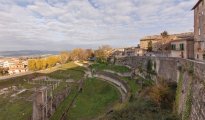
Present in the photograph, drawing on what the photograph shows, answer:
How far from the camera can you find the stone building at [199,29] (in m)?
34.8

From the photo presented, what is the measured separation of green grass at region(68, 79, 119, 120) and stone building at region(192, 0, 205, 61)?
52.1ft

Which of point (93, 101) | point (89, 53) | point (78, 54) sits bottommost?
point (93, 101)

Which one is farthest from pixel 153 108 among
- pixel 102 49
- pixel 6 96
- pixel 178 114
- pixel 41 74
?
pixel 102 49

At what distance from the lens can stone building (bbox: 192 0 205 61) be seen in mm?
34775

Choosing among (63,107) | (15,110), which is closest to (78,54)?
(63,107)

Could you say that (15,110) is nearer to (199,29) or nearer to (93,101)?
(93,101)

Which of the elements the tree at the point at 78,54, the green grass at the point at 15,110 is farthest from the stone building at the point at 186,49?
the tree at the point at 78,54

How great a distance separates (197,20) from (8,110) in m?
32.5

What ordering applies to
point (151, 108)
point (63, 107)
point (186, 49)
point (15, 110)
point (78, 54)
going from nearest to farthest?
point (151, 108), point (15, 110), point (186, 49), point (63, 107), point (78, 54)

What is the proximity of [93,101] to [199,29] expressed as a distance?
21540mm

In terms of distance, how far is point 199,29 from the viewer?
120 feet

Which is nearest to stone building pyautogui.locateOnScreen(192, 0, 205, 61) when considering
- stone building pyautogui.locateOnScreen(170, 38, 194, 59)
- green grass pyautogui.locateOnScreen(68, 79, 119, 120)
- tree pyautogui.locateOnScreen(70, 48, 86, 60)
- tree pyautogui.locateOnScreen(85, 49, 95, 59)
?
stone building pyautogui.locateOnScreen(170, 38, 194, 59)

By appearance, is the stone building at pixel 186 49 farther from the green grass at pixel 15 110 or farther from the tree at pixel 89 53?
the tree at pixel 89 53

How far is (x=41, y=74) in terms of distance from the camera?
293ft
